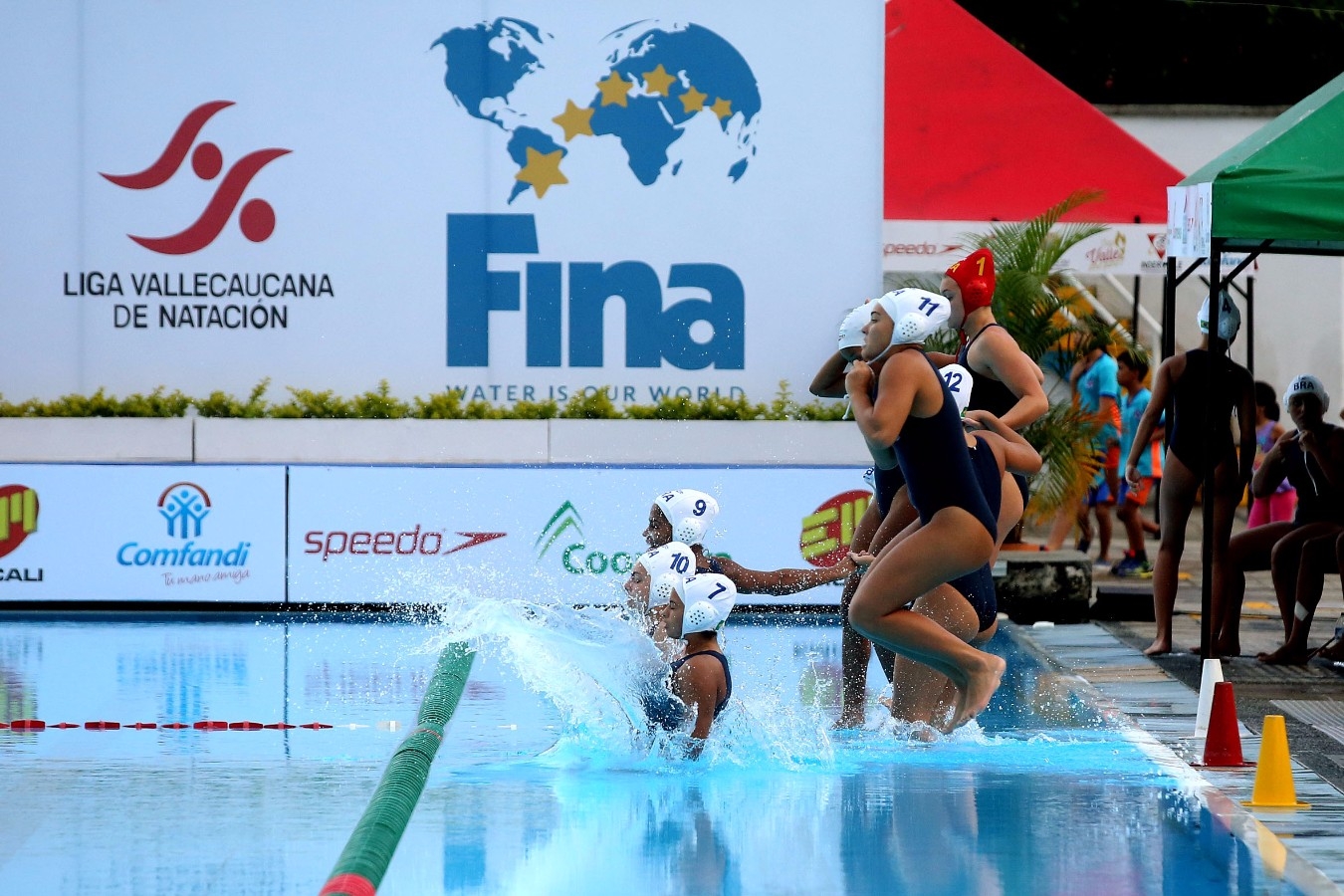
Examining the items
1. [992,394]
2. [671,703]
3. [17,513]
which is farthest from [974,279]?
[17,513]

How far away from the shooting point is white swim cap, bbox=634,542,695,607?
696 centimetres

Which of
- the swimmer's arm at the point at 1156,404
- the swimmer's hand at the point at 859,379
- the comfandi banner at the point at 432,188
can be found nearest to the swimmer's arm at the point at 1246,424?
the swimmer's arm at the point at 1156,404

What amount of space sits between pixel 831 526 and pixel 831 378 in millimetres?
4732

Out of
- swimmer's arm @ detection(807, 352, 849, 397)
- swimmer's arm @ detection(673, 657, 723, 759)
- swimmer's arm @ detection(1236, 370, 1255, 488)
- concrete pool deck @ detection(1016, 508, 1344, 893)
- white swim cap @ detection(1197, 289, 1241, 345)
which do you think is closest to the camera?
concrete pool deck @ detection(1016, 508, 1344, 893)

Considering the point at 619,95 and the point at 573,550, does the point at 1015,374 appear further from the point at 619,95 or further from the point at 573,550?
the point at 619,95

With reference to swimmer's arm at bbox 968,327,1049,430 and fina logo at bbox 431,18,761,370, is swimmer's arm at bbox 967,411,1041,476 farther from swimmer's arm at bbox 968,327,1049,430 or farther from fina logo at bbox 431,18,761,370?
fina logo at bbox 431,18,761,370

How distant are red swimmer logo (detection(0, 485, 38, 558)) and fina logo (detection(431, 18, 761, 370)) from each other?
11.7 feet

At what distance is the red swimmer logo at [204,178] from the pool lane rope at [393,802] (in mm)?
6232

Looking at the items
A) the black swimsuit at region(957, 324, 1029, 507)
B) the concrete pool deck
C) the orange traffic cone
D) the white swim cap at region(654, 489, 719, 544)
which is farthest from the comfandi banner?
the orange traffic cone

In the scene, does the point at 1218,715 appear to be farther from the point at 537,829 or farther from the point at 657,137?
the point at 657,137

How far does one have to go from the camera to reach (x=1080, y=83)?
29391mm

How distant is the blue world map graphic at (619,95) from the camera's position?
1414cm

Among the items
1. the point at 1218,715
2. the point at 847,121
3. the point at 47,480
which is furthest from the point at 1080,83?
the point at 1218,715

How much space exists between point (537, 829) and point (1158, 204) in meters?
13.1
